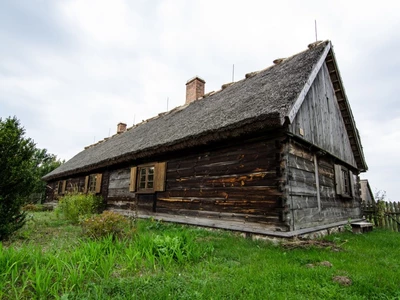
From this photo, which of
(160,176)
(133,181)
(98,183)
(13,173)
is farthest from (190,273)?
(98,183)

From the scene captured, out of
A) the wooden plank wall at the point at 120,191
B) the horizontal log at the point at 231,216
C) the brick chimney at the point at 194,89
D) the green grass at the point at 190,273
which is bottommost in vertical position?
the green grass at the point at 190,273

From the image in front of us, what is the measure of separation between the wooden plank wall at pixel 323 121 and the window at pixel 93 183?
30.9 feet

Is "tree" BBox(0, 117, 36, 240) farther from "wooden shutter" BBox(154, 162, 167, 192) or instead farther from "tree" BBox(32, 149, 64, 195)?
"tree" BBox(32, 149, 64, 195)

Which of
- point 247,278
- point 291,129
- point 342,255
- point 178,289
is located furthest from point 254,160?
point 178,289

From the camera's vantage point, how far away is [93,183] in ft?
40.5

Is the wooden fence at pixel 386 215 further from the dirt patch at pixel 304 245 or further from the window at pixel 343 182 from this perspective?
the dirt patch at pixel 304 245

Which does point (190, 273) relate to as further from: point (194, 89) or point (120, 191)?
point (194, 89)

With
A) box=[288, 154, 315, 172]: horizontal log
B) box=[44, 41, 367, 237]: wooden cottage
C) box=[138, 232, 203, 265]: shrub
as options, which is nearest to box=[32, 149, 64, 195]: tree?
box=[44, 41, 367, 237]: wooden cottage

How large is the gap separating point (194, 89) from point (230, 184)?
791 centimetres

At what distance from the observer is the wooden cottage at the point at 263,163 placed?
5.45 m

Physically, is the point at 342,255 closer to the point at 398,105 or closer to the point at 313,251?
the point at 313,251

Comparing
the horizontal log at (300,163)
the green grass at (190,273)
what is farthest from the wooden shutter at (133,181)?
the horizontal log at (300,163)

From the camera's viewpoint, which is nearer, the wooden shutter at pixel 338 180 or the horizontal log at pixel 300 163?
the horizontal log at pixel 300 163

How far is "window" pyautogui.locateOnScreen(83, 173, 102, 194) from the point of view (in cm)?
1151
